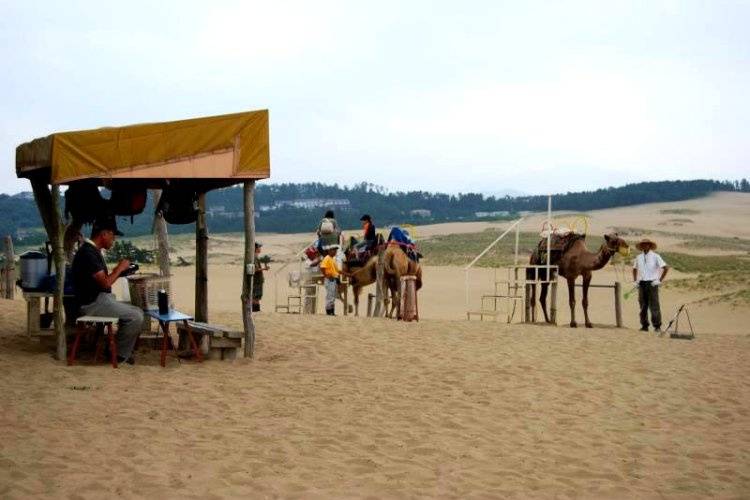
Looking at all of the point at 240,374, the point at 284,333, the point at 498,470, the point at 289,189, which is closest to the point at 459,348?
the point at 284,333

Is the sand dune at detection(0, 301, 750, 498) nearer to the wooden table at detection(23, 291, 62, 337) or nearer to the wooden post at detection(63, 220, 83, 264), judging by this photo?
the wooden table at detection(23, 291, 62, 337)

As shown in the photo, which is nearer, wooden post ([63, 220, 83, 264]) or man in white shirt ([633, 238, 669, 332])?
wooden post ([63, 220, 83, 264])

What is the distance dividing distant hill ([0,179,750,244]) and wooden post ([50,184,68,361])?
6594 cm

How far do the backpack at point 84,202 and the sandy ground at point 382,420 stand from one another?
68.3 inches

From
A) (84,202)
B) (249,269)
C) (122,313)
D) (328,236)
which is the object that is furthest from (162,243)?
(328,236)

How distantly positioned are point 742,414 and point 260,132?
6313 millimetres

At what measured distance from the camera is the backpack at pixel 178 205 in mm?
13023

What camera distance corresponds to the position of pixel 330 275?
63.3 ft

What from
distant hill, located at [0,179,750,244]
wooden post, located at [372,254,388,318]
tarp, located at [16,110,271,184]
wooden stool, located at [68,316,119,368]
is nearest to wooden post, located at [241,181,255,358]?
tarp, located at [16,110,271,184]

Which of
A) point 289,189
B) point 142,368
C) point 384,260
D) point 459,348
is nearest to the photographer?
point 142,368

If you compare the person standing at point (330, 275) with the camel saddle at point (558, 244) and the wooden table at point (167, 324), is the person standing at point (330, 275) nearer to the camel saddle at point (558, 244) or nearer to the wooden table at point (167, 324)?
the camel saddle at point (558, 244)

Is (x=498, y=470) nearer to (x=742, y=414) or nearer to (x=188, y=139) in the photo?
(x=742, y=414)

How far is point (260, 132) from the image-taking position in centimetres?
1162

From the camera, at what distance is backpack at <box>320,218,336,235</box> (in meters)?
19.5
